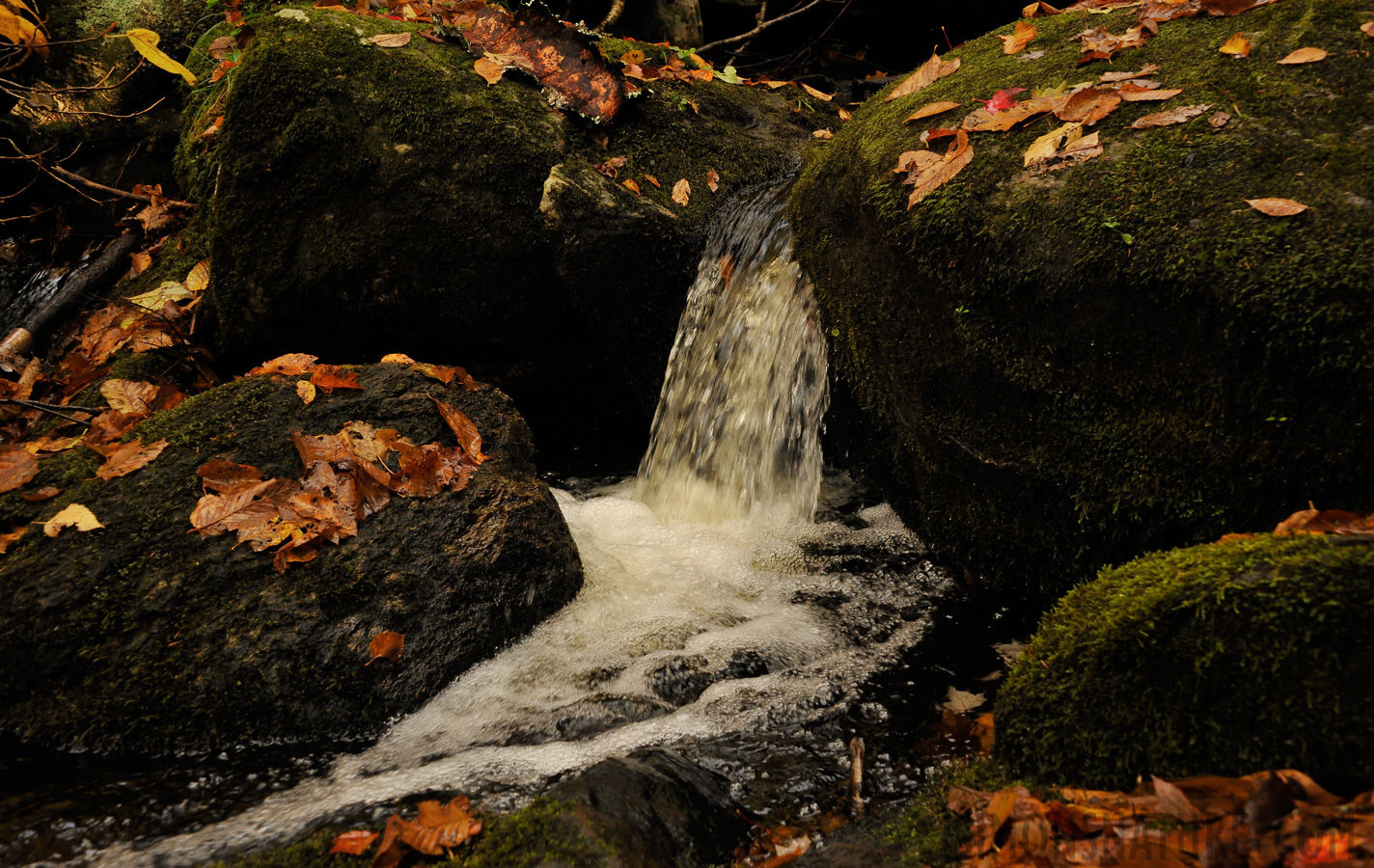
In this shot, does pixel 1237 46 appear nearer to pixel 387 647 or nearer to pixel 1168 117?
pixel 1168 117

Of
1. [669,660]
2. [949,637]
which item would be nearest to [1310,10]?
[949,637]

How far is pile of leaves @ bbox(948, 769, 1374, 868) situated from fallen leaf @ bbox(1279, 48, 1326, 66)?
2.58m

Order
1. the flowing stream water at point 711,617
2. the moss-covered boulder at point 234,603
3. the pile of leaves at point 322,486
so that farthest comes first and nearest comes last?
the pile of leaves at point 322,486
the moss-covered boulder at point 234,603
the flowing stream water at point 711,617

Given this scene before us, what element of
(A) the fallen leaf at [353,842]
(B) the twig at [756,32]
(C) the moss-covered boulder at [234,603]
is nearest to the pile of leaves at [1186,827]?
(A) the fallen leaf at [353,842]

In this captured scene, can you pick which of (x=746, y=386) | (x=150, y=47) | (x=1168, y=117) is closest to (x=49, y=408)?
(x=150, y=47)

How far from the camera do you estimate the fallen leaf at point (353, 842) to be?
6.07ft

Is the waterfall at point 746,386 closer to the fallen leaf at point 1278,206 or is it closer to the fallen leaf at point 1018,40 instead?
the fallen leaf at point 1018,40

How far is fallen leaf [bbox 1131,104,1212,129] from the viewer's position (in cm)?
266

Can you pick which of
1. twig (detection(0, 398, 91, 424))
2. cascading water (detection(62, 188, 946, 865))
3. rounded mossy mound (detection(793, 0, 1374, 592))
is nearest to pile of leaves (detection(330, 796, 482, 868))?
cascading water (detection(62, 188, 946, 865))

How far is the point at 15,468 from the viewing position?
312cm

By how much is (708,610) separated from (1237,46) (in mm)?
3176

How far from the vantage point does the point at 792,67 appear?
9.31 m

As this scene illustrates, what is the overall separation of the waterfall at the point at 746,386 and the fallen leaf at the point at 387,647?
1978 millimetres

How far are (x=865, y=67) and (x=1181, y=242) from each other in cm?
811
